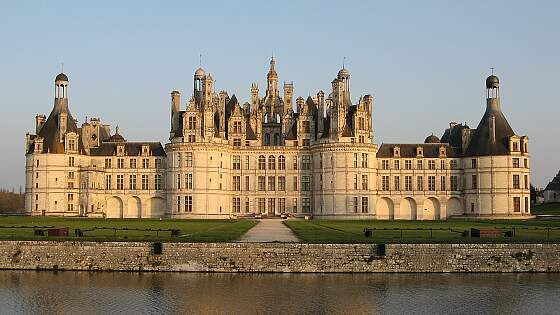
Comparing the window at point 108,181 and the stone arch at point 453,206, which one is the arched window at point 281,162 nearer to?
the stone arch at point 453,206

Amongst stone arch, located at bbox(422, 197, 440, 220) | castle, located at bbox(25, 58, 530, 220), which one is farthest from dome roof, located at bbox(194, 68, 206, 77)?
stone arch, located at bbox(422, 197, 440, 220)

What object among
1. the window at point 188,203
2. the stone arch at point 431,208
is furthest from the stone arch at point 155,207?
the stone arch at point 431,208

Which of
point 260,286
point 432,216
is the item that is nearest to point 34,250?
point 260,286

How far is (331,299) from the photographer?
3175 cm

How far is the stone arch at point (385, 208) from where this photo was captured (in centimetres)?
9262

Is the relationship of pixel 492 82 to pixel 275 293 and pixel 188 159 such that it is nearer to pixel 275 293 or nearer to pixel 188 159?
pixel 188 159

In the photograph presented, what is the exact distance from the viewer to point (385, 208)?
93250 millimetres

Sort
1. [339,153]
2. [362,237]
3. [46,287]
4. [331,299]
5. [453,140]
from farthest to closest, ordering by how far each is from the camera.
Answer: [453,140] → [339,153] → [362,237] → [46,287] → [331,299]

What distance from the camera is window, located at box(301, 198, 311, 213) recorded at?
92.5m

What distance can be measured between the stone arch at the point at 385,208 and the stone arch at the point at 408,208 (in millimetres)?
1121

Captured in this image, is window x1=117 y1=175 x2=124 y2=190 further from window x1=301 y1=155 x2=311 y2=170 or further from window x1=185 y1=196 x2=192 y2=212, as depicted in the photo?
window x1=301 y1=155 x2=311 y2=170

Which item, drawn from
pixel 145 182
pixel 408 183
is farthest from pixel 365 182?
pixel 145 182

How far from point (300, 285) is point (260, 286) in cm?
187

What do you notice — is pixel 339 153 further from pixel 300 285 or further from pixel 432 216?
pixel 300 285
